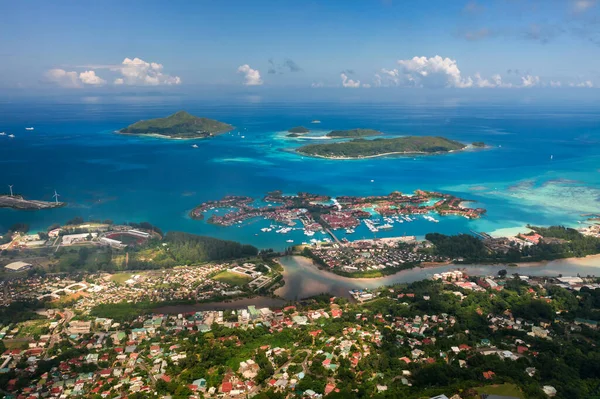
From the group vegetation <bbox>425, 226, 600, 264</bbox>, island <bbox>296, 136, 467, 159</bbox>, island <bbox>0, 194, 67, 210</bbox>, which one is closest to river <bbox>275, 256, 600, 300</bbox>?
vegetation <bbox>425, 226, 600, 264</bbox>

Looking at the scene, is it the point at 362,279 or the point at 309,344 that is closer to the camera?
the point at 309,344

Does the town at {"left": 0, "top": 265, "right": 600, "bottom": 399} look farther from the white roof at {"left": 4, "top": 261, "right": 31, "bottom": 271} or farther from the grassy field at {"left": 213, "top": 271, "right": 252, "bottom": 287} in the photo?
the white roof at {"left": 4, "top": 261, "right": 31, "bottom": 271}

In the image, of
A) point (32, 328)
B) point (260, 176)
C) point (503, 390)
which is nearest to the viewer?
point (503, 390)

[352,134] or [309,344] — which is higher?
[352,134]

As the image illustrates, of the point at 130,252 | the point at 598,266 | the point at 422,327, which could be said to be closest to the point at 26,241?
the point at 130,252

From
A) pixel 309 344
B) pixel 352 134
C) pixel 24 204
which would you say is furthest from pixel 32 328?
pixel 352 134

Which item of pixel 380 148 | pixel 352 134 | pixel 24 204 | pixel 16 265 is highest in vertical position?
pixel 352 134

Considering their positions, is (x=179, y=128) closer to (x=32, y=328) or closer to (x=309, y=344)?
(x=32, y=328)
